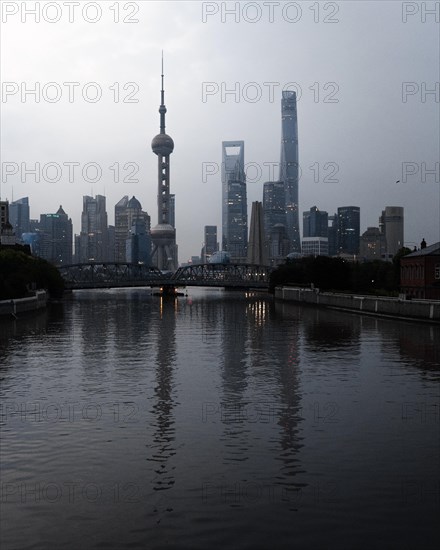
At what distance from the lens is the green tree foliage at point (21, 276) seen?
98.8m

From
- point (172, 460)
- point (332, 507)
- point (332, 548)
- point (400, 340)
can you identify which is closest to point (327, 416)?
point (172, 460)

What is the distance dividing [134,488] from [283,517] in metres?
4.08

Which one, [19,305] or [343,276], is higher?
[343,276]

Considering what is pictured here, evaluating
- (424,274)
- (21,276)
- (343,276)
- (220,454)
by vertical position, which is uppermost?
(21,276)

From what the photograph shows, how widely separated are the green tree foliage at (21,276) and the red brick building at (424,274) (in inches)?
2196

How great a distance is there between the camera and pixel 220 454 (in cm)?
2031

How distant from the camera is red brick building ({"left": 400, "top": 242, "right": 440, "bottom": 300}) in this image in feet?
279

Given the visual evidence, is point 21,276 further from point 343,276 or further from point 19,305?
point 343,276

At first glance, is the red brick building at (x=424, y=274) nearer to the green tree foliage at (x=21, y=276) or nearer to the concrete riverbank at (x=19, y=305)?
the concrete riverbank at (x=19, y=305)

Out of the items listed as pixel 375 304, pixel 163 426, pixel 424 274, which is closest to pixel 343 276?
pixel 375 304

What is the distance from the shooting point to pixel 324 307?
372 ft

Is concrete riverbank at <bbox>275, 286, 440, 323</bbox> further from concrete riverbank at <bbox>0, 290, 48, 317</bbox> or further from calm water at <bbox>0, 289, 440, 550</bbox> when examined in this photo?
concrete riverbank at <bbox>0, 290, 48, 317</bbox>

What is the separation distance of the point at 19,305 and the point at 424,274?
54.6 metres

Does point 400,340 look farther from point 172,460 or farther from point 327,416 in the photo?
point 172,460
